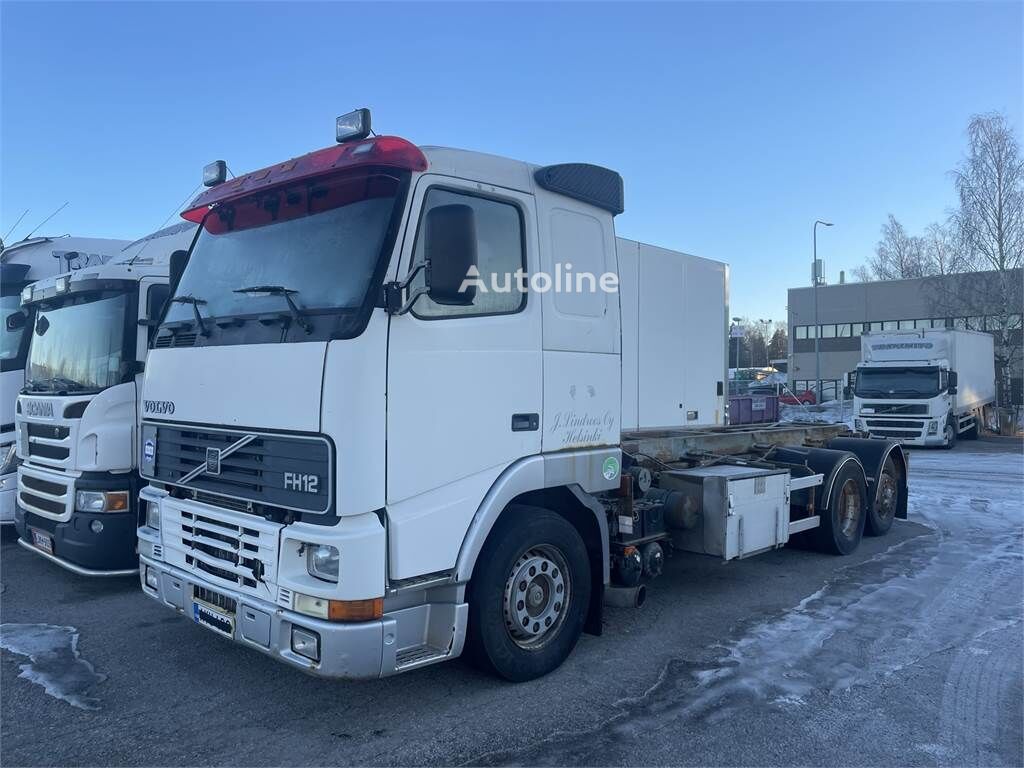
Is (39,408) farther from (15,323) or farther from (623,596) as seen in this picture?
(623,596)

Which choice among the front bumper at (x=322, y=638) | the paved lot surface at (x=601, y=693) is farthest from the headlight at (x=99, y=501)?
the front bumper at (x=322, y=638)

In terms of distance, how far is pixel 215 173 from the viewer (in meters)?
5.11

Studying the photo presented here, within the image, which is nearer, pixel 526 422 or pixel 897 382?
pixel 526 422

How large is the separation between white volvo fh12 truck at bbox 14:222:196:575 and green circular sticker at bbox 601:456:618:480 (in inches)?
160

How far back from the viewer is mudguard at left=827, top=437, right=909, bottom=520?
9359 millimetres

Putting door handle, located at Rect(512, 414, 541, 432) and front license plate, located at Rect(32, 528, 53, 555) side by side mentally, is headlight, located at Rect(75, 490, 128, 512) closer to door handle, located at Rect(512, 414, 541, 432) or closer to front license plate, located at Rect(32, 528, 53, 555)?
front license plate, located at Rect(32, 528, 53, 555)

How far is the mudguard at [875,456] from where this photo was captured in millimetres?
9359

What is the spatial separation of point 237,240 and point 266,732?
9.36 feet

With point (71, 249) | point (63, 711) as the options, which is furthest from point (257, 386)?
point (71, 249)

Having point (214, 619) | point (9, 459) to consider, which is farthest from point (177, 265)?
point (9, 459)

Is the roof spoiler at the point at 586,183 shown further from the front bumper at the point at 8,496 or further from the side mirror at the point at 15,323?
the side mirror at the point at 15,323

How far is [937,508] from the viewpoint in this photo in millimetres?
11555

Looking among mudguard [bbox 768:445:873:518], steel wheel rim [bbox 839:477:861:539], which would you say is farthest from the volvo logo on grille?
steel wheel rim [bbox 839:477:861:539]

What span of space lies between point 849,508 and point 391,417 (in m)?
6.80
